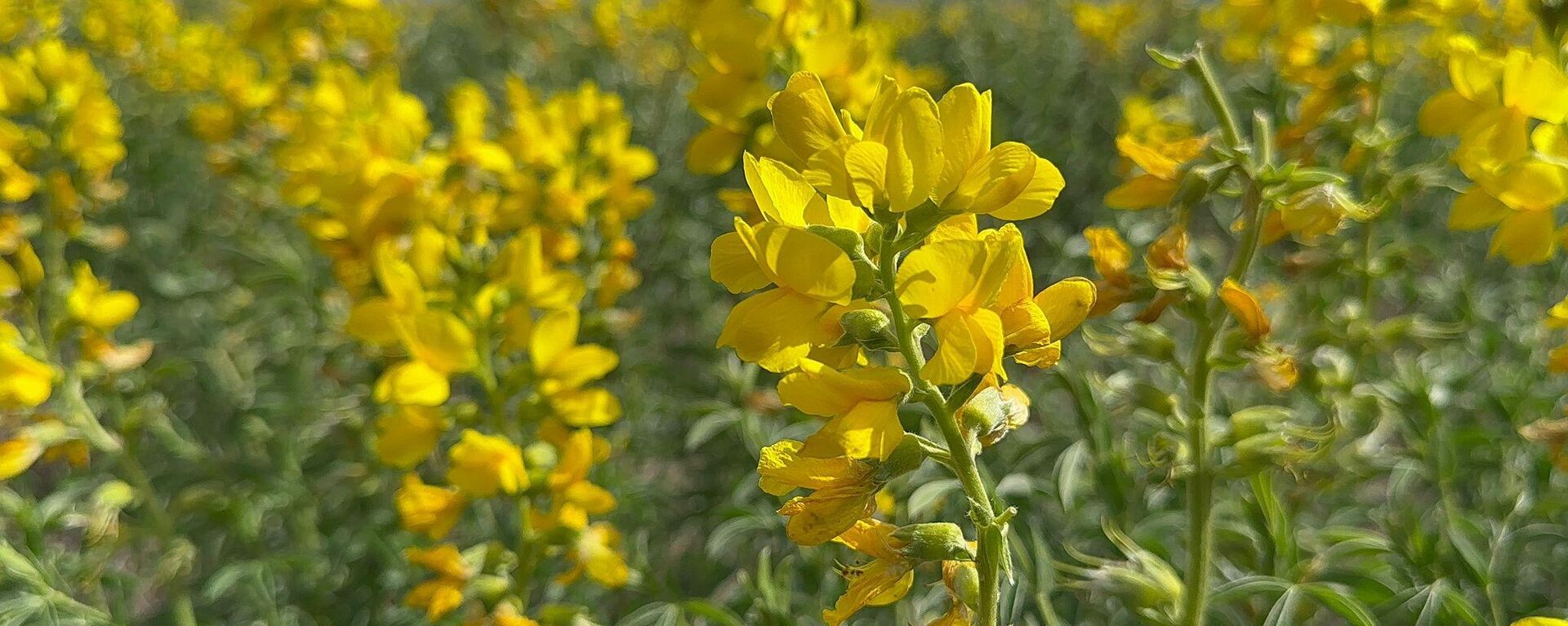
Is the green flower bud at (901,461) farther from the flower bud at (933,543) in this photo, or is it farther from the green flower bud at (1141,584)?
the green flower bud at (1141,584)

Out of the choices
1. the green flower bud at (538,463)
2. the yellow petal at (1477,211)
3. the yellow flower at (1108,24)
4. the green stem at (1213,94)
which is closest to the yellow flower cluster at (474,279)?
the green flower bud at (538,463)

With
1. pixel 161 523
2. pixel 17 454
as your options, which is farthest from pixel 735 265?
pixel 161 523

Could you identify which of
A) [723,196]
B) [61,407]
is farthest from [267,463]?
[723,196]

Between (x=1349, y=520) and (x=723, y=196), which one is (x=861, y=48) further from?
(x=1349, y=520)

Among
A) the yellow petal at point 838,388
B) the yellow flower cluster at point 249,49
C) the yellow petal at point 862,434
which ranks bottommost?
the yellow flower cluster at point 249,49

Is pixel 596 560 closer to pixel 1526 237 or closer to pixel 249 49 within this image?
pixel 1526 237

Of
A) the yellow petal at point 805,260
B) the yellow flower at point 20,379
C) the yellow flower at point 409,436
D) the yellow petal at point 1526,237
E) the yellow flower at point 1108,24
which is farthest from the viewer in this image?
the yellow flower at point 1108,24
